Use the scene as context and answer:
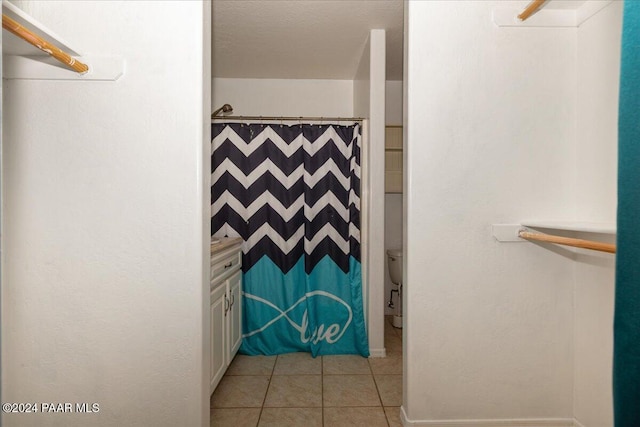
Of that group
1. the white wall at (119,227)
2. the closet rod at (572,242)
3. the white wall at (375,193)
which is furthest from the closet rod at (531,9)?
the white wall at (119,227)

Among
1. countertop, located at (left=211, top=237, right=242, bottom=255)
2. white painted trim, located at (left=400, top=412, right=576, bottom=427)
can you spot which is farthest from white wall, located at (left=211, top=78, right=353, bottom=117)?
white painted trim, located at (left=400, top=412, right=576, bottom=427)

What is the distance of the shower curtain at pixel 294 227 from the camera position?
2459 mm

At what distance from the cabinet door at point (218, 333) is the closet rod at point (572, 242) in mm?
1531

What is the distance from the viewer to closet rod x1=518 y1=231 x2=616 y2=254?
113cm

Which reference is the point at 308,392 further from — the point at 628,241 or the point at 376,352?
the point at 628,241

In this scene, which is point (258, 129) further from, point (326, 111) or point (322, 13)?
point (326, 111)

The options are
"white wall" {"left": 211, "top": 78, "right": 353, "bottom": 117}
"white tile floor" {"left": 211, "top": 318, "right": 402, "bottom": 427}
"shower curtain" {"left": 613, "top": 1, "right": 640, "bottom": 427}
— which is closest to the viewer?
"shower curtain" {"left": 613, "top": 1, "right": 640, "bottom": 427}

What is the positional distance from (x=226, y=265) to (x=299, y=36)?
1729 millimetres

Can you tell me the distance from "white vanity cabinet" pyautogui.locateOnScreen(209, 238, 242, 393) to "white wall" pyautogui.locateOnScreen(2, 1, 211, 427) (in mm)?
399

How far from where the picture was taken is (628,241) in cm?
85

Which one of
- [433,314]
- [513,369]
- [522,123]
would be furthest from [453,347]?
[522,123]

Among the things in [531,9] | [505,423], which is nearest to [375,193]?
[531,9]

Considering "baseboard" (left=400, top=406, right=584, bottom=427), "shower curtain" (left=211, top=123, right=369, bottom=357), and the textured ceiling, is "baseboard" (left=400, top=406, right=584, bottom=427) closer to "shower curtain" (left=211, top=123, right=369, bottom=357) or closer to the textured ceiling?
"shower curtain" (left=211, top=123, right=369, bottom=357)

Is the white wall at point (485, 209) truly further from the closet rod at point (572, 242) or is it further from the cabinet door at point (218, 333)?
the cabinet door at point (218, 333)
